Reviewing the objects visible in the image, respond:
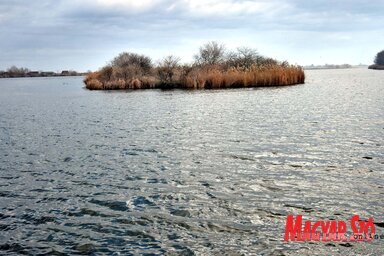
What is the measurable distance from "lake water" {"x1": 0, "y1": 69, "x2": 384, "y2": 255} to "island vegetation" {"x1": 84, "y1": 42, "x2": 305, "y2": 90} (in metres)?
30.2

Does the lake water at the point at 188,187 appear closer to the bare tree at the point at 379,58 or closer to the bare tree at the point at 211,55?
the bare tree at the point at 211,55

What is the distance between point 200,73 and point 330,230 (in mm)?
→ 44802

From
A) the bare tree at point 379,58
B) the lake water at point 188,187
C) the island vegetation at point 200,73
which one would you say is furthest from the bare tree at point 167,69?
the bare tree at point 379,58

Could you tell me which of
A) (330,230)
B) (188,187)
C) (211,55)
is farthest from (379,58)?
(330,230)

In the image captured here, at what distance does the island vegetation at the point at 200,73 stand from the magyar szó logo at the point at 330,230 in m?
41.4

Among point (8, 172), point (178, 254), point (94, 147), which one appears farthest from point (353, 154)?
point (8, 172)

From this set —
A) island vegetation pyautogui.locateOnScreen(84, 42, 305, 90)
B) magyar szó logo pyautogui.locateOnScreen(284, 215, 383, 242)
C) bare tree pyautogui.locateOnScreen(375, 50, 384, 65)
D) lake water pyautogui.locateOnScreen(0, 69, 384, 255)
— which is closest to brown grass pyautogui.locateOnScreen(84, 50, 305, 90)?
island vegetation pyautogui.locateOnScreen(84, 42, 305, 90)

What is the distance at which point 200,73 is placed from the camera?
→ 166 ft

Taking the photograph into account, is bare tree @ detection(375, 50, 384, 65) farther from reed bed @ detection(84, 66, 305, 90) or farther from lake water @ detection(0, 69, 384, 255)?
lake water @ detection(0, 69, 384, 255)

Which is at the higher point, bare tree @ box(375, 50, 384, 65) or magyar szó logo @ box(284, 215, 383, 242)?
bare tree @ box(375, 50, 384, 65)

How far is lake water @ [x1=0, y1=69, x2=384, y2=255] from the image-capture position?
271 inches

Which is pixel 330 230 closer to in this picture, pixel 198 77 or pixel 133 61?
pixel 198 77

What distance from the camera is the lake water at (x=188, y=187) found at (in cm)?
689

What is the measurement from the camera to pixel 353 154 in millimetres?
12242
